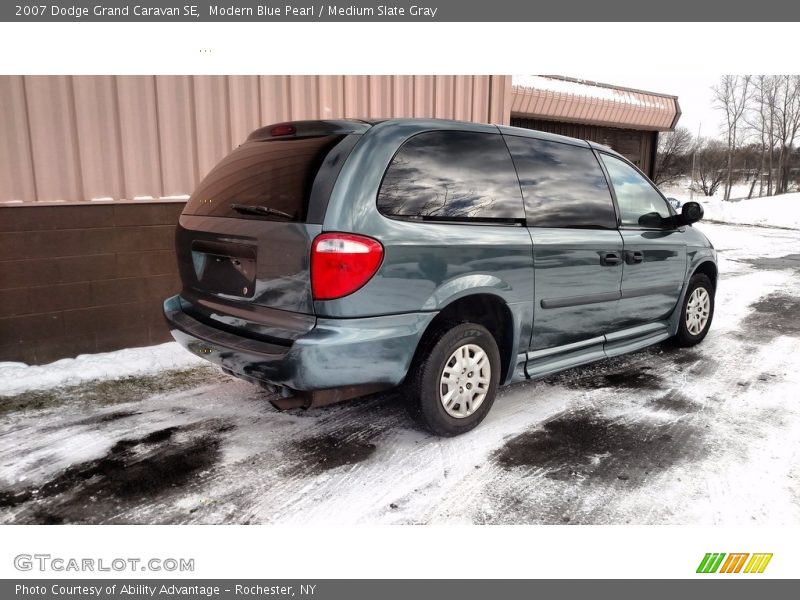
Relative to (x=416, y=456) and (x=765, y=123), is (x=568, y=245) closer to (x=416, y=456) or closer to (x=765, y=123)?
(x=416, y=456)

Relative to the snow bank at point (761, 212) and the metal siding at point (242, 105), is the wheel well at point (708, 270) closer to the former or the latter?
the metal siding at point (242, 105)

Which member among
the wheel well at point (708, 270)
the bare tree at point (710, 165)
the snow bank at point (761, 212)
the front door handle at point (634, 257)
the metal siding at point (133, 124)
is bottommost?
the snow bank at point (761, 212)

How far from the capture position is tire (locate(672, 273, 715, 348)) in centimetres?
541

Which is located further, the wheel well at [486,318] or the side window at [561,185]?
the side window at [561,185]

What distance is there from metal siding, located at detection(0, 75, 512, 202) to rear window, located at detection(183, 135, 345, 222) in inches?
77.1

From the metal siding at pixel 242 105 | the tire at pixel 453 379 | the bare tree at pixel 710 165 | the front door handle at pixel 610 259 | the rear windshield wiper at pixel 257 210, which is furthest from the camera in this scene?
the bare tree at pixel 710 165

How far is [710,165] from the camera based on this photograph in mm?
34656

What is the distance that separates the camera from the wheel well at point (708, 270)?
18.1ft

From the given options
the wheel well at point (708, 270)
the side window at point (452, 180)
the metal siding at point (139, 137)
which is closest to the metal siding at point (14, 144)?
the metal siding at point (139, 137)

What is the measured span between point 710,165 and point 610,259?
1390 inches

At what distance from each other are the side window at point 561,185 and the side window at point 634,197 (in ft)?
0.55

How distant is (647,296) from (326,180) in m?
2.98

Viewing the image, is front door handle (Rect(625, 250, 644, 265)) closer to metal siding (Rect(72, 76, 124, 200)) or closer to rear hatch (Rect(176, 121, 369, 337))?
rear hatch (Rect(176, 121, 369, 337))

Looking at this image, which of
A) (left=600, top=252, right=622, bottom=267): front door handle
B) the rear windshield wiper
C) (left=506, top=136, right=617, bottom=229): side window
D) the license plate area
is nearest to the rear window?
the rear windshield wiper
